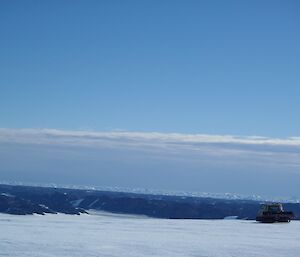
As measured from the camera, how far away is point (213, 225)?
94.8 ft

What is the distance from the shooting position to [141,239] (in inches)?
830

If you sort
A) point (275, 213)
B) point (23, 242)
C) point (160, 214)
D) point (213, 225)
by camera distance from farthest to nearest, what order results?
point (160, 214) → point (275, 213) → point (213, 225) → point (23, 242)

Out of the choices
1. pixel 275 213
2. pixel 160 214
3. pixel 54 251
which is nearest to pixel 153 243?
pixel 54 251

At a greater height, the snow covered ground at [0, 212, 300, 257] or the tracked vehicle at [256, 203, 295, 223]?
Result: the tracked vehicle at [256, 203, 295, 223]

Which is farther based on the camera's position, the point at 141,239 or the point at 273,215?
the point at 273,215

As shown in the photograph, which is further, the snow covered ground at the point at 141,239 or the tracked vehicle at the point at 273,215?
the tracked vehicle at the point at 273,215

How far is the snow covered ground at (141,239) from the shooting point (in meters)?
17.8

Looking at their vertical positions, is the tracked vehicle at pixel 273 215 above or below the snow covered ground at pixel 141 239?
above

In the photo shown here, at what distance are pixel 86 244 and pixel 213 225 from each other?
36.0 ft

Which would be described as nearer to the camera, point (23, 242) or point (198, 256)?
point (198, 256)

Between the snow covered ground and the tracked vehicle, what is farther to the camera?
the tracked vehicle

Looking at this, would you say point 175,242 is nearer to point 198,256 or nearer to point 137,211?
point 198,256

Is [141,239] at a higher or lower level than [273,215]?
lower

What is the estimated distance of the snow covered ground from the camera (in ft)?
58.5
